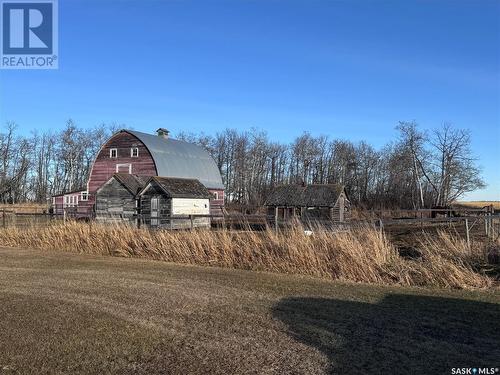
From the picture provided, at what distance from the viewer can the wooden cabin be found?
4231cm

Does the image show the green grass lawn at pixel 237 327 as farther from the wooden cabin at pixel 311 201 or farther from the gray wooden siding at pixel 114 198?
the wooden cabin at pixel 311 201

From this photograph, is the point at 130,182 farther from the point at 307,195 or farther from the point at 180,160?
the point at 307,195

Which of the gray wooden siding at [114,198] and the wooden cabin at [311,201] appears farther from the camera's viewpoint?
the wooden cabin at [311,201]

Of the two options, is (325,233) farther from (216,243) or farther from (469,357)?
(469,357)

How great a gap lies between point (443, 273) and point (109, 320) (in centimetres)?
733

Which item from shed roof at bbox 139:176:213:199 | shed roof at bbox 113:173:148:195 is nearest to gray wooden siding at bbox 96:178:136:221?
shed roof at bbox 113:173:148:195

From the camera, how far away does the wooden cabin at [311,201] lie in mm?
42312

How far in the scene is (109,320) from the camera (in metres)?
6.94

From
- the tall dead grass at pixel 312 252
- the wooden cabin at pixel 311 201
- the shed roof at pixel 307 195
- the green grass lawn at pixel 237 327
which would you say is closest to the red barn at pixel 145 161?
the shed roof at pixel 307 195

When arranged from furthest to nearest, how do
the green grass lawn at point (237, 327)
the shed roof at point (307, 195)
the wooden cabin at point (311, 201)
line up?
the shed roof at point (307, 195) → the wooden cabin at point (311, 201) → the green grass lawn at point (237, 327)

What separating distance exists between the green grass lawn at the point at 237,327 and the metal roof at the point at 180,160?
41173 millimetres

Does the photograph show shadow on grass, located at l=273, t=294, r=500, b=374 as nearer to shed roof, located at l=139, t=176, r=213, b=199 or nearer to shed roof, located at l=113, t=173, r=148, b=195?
shed roof, located at l=139, t=176, r=213, b=199

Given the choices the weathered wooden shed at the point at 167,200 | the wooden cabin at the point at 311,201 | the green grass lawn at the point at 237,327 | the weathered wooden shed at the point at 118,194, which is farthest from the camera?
the wooden cabin at the point at 311,201

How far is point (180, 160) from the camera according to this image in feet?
180
